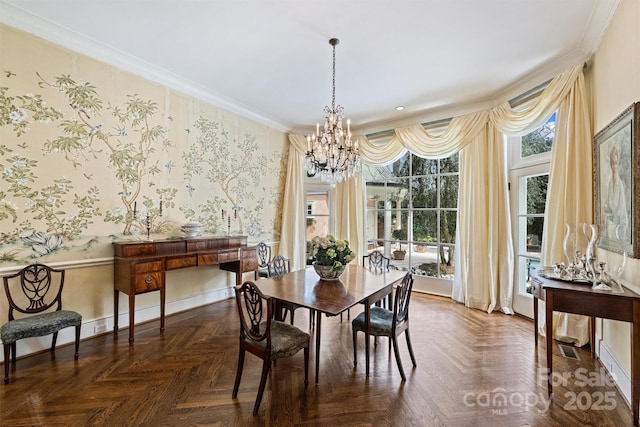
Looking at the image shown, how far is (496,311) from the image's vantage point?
154 inches

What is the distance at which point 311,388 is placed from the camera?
2195 mm

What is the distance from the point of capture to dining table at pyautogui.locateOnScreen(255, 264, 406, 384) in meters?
2.17

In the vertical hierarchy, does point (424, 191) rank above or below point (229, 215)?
above

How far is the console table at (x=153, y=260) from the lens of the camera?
298 cm

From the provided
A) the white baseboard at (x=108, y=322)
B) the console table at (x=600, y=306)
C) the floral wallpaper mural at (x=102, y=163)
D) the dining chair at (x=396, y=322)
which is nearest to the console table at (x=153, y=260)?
the white baseboard at (x=108, y=322)

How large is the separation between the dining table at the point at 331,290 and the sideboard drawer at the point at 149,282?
1248 mm

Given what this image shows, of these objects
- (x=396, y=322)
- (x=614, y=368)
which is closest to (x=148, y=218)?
(x=396, y=322)

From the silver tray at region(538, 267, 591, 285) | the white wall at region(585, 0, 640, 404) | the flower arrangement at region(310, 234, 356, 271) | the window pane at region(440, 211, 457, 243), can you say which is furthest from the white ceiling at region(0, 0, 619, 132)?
the silver tray at region(538, 267, 591, 285)

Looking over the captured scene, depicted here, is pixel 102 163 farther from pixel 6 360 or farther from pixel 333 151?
pixel 333 151

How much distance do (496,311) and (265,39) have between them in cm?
434

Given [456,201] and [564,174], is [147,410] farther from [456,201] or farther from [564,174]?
[456,201]

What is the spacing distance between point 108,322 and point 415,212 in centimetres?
449

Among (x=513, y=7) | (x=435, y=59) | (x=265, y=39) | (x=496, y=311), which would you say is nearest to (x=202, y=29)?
(x=265, y=39)

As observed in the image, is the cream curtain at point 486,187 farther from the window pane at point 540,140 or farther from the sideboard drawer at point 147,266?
the sideboard drawer at point 147,266
